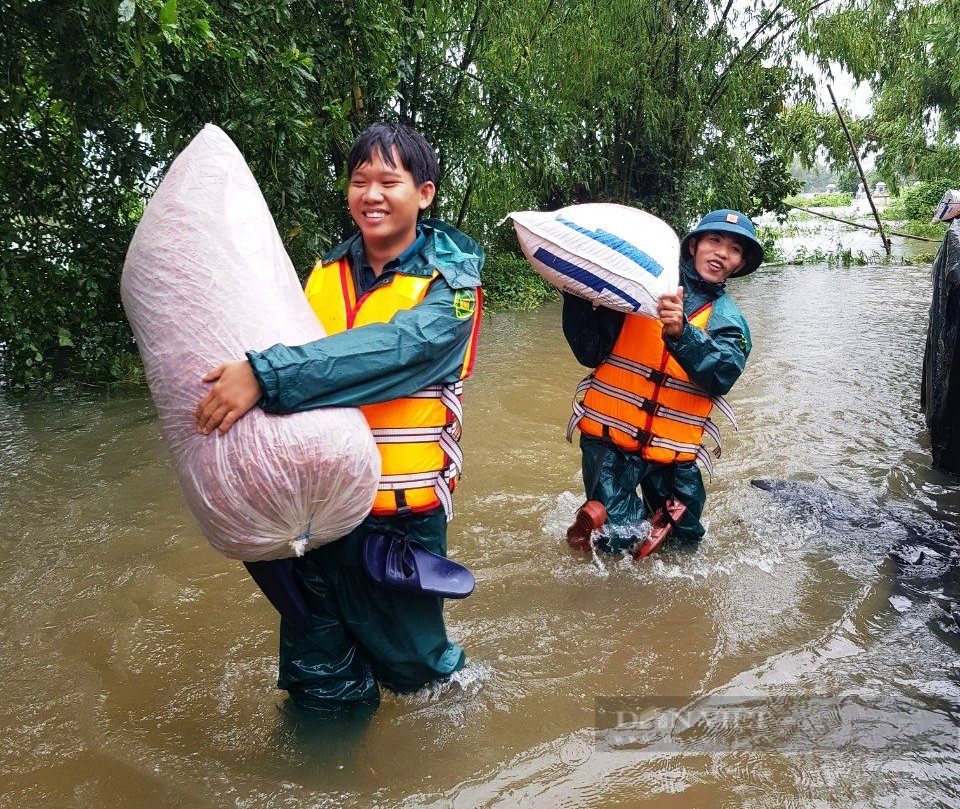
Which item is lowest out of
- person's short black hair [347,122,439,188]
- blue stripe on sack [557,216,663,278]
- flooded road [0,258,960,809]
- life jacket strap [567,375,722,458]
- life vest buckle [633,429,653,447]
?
flooded road [0,258,960,809]

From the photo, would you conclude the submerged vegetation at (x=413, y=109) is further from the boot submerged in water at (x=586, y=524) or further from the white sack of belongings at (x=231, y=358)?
the boot submerged in water at (x=586, y=524)

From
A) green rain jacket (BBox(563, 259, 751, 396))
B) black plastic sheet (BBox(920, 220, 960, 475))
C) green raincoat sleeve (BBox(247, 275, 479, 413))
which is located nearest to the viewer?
green raincoat sleeve (BBox(247, 275, 479, 413))

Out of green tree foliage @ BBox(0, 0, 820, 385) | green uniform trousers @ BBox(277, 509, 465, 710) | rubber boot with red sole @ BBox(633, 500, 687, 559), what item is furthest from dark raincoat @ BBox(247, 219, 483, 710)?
green tree foliage @ BBox(0, 0, 820, 385)

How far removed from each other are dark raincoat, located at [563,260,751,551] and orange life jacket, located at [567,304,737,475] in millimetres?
47

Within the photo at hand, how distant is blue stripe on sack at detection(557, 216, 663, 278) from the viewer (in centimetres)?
310

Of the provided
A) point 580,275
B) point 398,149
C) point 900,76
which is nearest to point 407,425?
point 398,149

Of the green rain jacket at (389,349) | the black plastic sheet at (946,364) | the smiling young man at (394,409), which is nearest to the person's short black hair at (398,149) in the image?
the smiling young man at (394,409)

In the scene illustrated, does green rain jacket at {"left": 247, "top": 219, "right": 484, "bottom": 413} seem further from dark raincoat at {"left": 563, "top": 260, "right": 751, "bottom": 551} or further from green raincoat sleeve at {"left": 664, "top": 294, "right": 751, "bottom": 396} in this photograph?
dark raincoat at {"left": 563, "top": 260, "right": 751, "bottom": 551}

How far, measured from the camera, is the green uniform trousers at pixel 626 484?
3559mm

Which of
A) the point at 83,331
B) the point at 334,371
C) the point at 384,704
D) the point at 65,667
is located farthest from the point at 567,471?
the point at 83,331

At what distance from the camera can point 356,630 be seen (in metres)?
2.32

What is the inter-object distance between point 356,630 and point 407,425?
58cm

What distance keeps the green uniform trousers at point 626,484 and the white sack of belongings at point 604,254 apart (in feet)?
2.24

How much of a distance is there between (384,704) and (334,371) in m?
1.24
